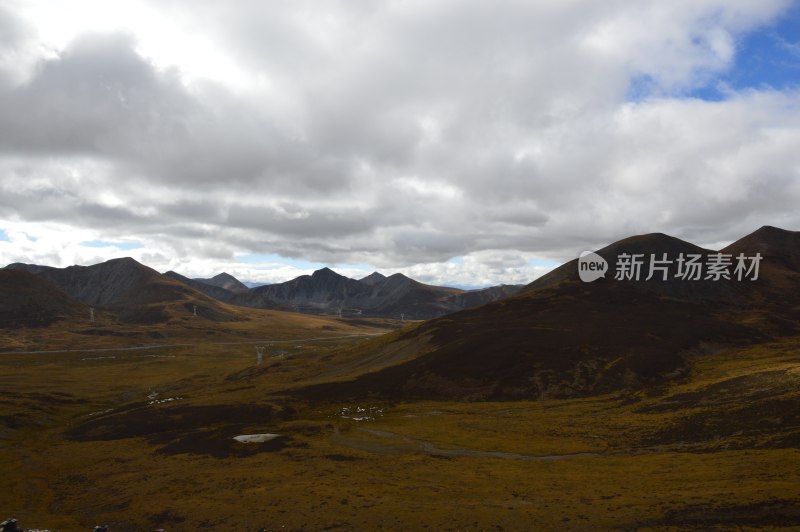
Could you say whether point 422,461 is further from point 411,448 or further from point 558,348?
point 558,348

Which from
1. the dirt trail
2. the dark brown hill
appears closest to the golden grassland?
the dirt trail

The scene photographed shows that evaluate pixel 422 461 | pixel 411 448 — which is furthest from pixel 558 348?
pixel 422 461

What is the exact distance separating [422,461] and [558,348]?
8711cm

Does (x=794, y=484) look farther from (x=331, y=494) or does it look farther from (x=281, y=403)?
(x=281, y=403)

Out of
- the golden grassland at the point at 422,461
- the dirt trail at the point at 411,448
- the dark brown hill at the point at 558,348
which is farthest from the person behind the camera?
the dark brown hill at the point at 558,348

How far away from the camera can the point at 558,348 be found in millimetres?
147750

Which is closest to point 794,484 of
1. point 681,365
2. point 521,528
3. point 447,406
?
point 521,528

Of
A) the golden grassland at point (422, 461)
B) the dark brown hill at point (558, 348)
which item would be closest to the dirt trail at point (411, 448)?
the golden grassland at point (422, 461)

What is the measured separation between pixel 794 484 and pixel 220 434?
83.1 m

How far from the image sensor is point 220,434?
93.2 metres

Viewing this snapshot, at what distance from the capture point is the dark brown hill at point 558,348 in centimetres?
12925

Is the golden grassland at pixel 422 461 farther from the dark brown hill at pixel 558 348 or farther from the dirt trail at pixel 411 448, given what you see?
the dark brown hill at pixel 558 348

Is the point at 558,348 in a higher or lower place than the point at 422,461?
higher

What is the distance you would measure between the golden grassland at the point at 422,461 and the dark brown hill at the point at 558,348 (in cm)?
933
